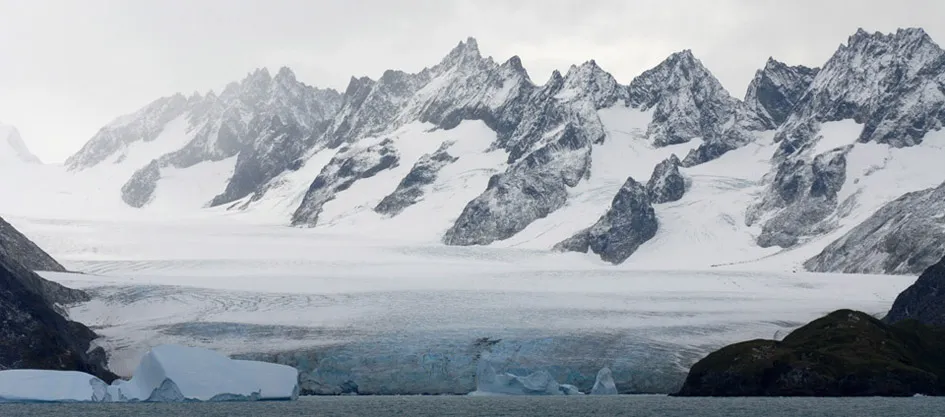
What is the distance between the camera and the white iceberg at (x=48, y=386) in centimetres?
6956

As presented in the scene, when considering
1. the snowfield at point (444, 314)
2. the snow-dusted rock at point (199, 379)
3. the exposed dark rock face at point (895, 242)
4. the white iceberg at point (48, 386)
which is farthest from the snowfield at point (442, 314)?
the exposed dark rock face at point (895, 242)

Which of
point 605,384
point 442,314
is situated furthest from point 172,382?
point 442,314

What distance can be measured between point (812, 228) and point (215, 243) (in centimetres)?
9128

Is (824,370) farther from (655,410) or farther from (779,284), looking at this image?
(779,284)

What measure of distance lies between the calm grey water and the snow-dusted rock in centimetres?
105

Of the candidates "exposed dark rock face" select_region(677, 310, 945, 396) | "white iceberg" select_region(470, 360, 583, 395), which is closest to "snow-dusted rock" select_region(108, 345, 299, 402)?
"white iceberg" select_region(470, 360, 583, 395)

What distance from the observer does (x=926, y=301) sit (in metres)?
A: 98.6

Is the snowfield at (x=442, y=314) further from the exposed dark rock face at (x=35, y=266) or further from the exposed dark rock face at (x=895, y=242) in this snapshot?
the exposed dark rock face at (x=895, y=242)

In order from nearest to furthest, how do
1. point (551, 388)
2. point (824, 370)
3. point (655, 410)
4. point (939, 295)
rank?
point (655, 410), point (824, 370), point (551, 388), point (939, 295)

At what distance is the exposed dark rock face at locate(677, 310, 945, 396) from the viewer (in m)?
75.3

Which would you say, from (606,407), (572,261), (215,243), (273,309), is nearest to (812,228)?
(572,261)

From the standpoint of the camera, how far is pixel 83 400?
71.3 meters

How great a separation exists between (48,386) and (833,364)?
154ft

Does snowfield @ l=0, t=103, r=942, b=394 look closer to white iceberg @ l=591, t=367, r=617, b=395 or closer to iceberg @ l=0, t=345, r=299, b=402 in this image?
white iceberg @ l=591, t=367, r=617, b=395
